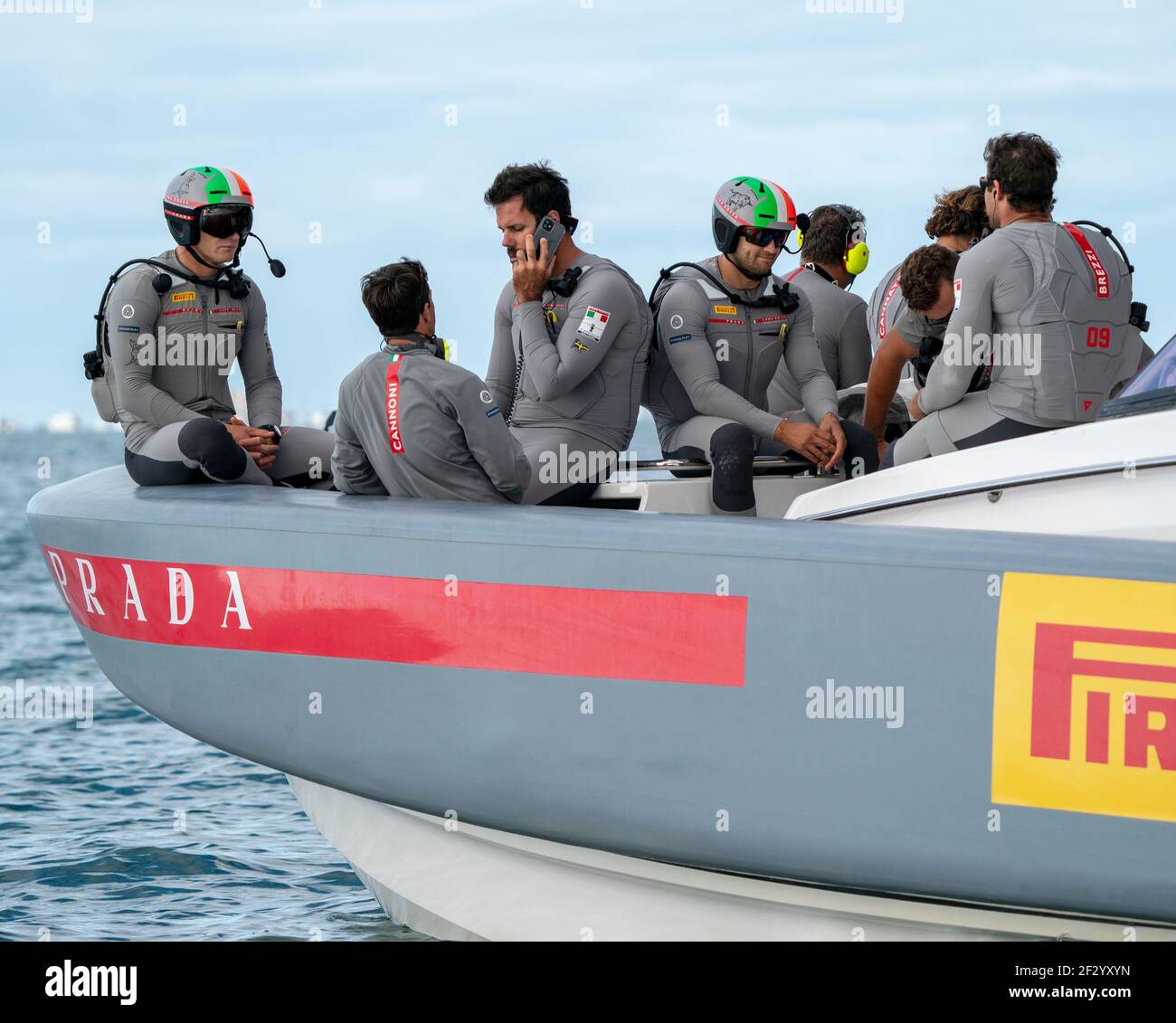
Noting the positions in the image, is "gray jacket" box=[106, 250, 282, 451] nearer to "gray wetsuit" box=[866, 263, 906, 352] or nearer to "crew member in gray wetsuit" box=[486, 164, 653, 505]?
"crew member in gray wetsuit" box=[486, 164, 653, 505]

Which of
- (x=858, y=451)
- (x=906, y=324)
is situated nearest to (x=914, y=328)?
(x=906, y=324)

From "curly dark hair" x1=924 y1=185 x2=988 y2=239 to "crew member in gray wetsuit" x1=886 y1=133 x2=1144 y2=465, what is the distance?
1.09m

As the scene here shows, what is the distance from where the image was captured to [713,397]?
4047 millimetres

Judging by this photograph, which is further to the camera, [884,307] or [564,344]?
[884,307]

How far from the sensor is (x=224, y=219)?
408 centimetres

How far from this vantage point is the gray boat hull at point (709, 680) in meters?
2.79

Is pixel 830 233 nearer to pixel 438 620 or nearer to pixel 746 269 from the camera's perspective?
pixel 746 269

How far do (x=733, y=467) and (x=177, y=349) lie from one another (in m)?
1.61

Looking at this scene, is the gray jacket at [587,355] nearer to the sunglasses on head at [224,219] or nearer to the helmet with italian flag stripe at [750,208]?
the helmet with italian flag stripe at [750,208]

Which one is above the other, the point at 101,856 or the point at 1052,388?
the point at 1052,388

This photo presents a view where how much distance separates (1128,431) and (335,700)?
6.19 feet
